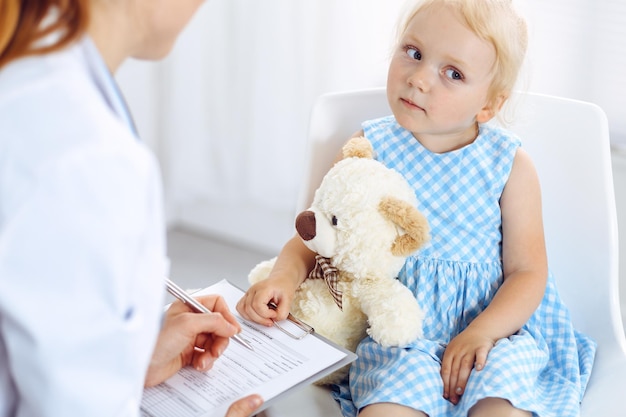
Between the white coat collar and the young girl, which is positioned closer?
the white coat collar

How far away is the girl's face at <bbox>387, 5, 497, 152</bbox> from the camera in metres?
1.14

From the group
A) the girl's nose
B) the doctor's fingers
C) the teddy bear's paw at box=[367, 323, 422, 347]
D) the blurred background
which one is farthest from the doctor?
the blurred background

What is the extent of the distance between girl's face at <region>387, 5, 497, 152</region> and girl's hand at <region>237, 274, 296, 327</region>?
312 millimetres

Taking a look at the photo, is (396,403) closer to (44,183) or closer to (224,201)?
(44,183)

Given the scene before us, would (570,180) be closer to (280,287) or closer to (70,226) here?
(280,287)

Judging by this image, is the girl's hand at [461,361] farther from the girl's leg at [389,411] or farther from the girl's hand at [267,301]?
the girl's hand at [267,301]

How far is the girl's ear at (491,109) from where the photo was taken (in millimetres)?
1213

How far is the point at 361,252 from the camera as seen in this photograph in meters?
1.11

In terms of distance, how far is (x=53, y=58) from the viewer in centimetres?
63

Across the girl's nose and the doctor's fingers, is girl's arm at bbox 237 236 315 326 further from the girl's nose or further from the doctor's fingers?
the girl's nose

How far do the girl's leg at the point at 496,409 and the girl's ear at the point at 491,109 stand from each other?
0.44m

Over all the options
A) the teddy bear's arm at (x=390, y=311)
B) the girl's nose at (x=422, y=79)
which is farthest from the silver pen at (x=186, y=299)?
the girl's nose at (x=422, y=79)

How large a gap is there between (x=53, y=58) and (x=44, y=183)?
0.12 m

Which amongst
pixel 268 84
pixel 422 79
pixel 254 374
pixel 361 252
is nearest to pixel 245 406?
pixel 254 374
